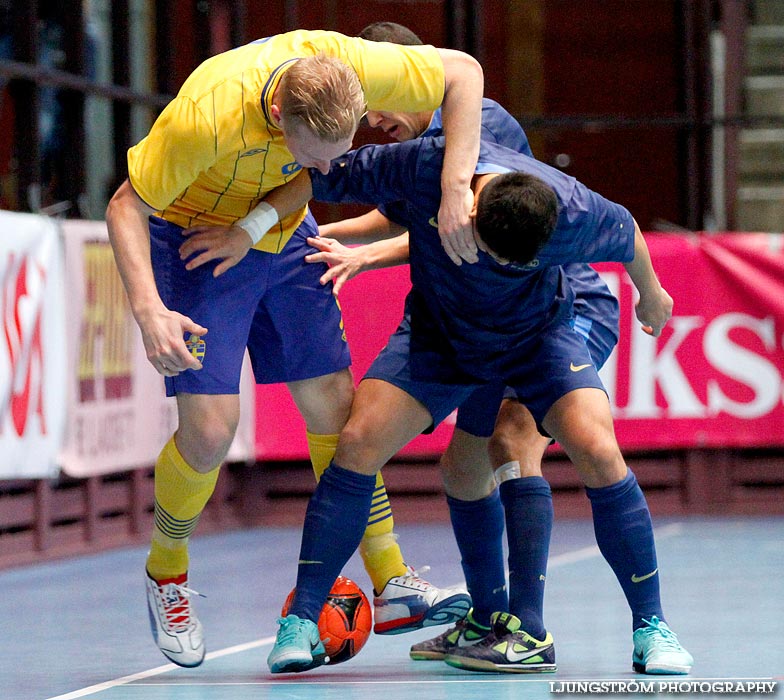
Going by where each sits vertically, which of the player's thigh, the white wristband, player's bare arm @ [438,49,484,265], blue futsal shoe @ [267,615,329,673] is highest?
player's bare arm @ [438,49,484,265]

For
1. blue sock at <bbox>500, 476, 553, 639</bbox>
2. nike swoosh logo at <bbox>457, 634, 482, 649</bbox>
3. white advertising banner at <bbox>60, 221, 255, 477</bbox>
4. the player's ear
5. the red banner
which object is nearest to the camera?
the player's ear

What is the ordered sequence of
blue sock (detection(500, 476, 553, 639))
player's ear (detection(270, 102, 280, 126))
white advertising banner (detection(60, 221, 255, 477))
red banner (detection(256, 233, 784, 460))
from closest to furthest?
player's ear (detection(270, 102, 280, 126))
blue sock (detection(500, 476, 553, 639))
white advertising banner (detection(60, 221, 255, 477))
red banner (detection(256, 233, 784, 460))

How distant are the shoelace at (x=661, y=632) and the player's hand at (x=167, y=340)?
132cm

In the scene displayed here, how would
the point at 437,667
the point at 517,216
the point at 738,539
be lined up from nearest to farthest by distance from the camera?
1. the point at 517,216
2. the point at 437,667
3. the point at 738,539

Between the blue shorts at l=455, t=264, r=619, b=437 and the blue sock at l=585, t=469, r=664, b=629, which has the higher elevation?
the blue shorts at l=455, t=264, r=619, b=437

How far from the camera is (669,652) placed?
3.69 meters

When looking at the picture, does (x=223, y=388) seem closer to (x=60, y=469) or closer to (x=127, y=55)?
(x=60, y=469)

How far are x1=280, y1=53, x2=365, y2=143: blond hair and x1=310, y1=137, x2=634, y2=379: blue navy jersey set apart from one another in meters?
0.39

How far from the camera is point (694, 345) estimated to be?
26.3 ft

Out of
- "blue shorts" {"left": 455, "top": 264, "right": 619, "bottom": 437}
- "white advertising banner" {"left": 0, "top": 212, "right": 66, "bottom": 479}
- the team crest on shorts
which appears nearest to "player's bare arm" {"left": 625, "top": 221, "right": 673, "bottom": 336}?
"blue shorts" {"left": 455, "top": 264, "right": 619, "bottom": 437}

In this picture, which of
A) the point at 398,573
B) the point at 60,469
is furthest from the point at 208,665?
the point at 60,469

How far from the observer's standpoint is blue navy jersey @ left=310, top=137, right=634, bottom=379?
3.73 metres

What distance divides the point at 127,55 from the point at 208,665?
15.4 ft

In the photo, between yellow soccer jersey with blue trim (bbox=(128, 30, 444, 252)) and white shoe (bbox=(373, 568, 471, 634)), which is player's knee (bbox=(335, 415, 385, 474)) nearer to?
white shoe (bbox=(373, 568, 471, 634))
